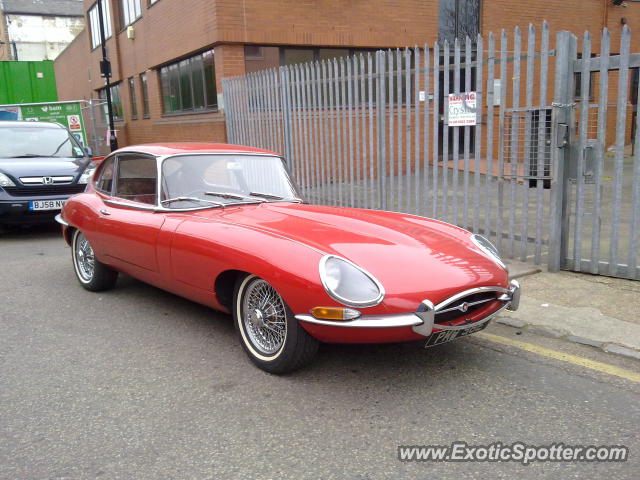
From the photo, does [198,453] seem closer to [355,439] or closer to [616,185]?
[355,439]

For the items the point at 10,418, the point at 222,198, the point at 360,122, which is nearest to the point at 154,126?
the point at 360,122

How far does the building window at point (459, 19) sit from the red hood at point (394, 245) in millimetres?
12004

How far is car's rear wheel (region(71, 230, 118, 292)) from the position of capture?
17.3 ft

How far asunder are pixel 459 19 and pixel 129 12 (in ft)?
36.0

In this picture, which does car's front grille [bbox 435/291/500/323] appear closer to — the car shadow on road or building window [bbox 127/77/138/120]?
the car shadow on road

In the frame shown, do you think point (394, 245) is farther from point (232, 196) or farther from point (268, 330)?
point (232, 196)

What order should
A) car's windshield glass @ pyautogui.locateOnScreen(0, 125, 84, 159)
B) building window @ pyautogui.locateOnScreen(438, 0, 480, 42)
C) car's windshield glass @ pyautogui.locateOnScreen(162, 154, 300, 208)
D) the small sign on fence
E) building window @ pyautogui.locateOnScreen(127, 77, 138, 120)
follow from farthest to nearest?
1. building window @ pyautogui.locateOnScreen(127, 77, 138, 120)
2. building window @ pyautogui.locateOnScreen(438, 0, 480, 42)
3. car's windshield glass @ pyautogui.locateOnScreen(0, 125, 84, 159)
4. the small sign on fence
5. car's windshield glass @ pyautogui.locateOnScreen(162, 154, 300, 208)

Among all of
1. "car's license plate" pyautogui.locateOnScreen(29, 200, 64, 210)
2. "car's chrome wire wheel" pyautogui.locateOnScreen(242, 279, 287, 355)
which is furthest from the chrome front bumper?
"car's license plate" pyautogui.locateOnScreen(29, 200, 64, 210)

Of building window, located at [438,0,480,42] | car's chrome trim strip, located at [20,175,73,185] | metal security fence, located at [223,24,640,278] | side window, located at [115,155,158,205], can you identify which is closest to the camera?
side window, located at [115,155,158,205]

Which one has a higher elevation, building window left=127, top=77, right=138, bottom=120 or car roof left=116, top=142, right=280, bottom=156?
building window left=127, top=77, right=138, bottom=120

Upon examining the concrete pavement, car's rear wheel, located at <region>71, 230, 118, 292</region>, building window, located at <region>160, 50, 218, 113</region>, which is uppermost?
building window, located at <region>160, 50, 218, 113</region>

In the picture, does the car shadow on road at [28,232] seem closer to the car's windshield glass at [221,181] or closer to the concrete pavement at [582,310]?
the car's windshield glass at [221,181]

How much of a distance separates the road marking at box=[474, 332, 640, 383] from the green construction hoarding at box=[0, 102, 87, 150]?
46.0ft

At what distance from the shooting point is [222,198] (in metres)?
4.40
